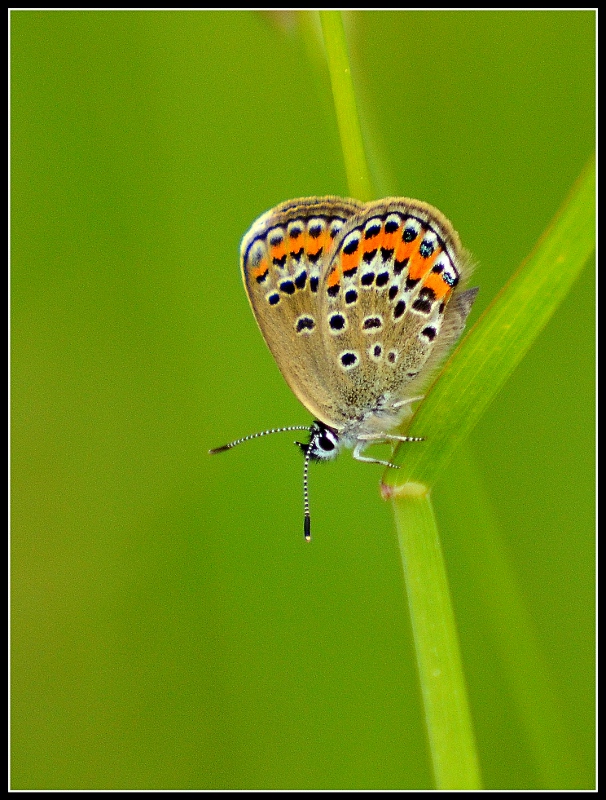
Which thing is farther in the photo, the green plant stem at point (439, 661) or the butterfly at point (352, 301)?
the butterfly at point (352, 301)

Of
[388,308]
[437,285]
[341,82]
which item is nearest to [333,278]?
[388,308]

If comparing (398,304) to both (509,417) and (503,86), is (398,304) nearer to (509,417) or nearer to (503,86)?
(509,417)

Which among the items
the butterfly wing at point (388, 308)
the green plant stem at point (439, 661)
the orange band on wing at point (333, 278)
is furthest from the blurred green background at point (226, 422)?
the green plant stem at point (439, 661)

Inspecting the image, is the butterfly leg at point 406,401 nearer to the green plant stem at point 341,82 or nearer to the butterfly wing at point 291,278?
the butterfly wing at point 291,278

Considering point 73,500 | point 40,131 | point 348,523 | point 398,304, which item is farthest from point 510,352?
point 40,131

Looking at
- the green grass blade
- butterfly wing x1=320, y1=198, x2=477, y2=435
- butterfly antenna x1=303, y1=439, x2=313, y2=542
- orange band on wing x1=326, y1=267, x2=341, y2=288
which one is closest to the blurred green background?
butterfly antenna x1=303, y1=439, x2=313, y2=542
